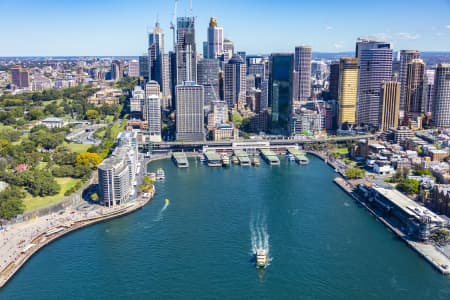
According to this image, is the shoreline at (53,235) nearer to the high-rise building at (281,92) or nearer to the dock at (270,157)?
the dock at (270,157)

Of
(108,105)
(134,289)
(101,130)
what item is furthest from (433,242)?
(108,105)

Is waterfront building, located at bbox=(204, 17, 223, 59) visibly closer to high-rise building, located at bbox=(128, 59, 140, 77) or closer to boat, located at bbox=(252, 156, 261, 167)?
high-rise building, located at bbox=(128, 59, 140, 77)

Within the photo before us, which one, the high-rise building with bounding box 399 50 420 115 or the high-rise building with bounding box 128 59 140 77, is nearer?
the high-rise building with bounding box 399 50 420 115

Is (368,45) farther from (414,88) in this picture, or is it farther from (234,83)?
(234,83)

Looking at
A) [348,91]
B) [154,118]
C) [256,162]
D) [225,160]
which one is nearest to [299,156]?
[256,162]

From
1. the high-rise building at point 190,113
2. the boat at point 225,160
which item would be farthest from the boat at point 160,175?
the high-rise building at point 190,113

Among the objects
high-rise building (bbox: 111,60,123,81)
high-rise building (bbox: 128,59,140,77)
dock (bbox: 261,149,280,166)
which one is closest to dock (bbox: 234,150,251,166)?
dock (bbox: 261,149,280,166)
